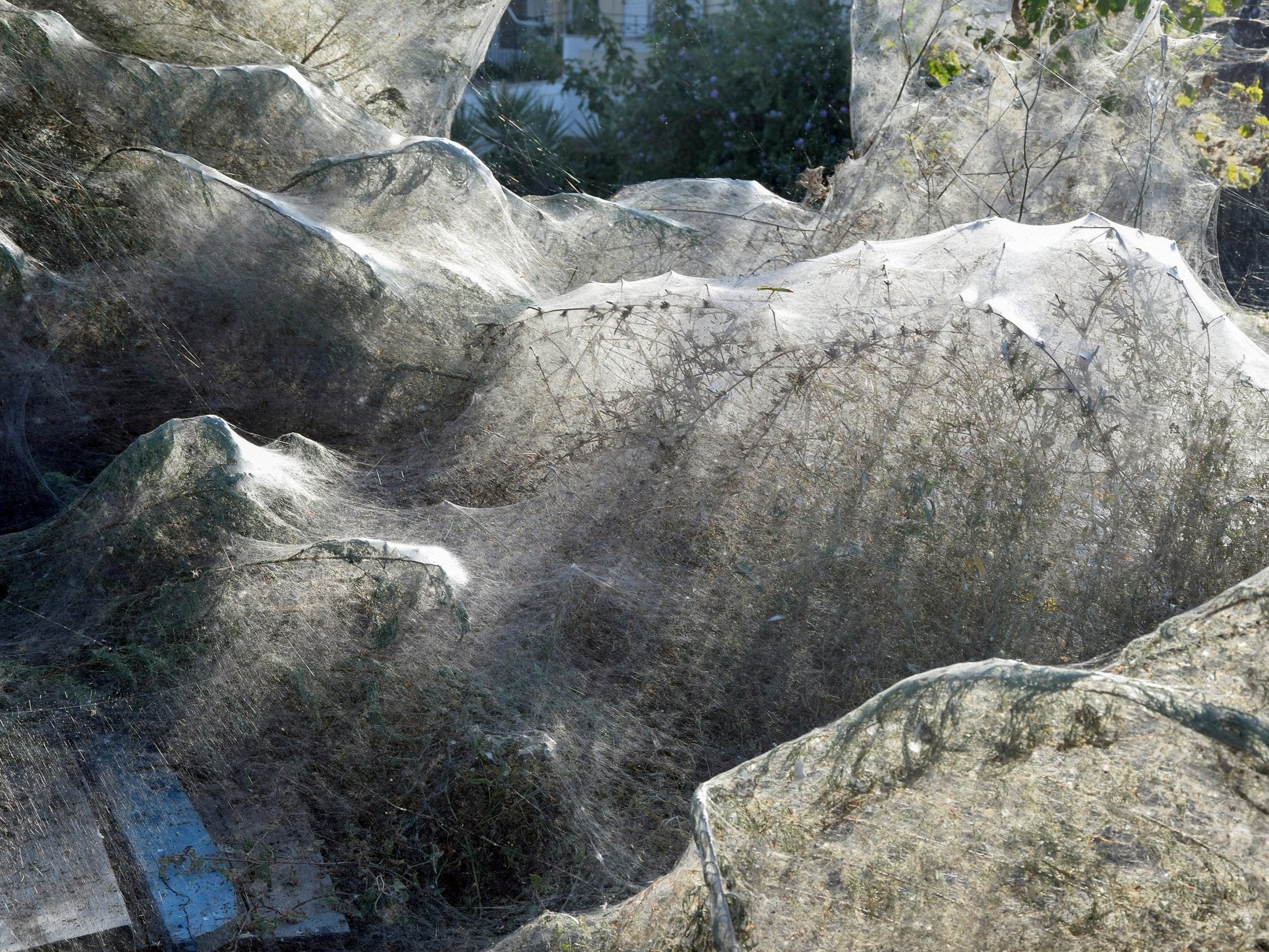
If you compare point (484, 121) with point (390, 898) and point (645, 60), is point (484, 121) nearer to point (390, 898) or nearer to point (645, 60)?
point (645, 60)

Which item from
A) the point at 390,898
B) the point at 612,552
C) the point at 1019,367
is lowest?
the point at 390,898

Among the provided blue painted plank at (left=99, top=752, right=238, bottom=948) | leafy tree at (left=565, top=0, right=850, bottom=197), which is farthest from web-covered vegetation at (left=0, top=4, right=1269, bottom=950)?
leafy tree at (left=565, top=0, right=850, bottom=197)

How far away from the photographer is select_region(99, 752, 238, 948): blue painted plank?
2689mm

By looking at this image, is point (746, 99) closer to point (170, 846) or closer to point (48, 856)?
point (170, 846)

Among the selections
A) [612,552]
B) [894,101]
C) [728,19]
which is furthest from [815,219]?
[728,19]

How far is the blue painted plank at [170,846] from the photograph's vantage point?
106 inches

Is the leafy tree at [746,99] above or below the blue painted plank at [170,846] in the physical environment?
above

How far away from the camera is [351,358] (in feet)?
15.1

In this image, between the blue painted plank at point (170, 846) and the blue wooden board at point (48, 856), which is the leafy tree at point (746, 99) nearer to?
the blue painted plank at point (170, 846)

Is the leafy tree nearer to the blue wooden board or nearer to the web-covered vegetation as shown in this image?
the web-covered vegetation

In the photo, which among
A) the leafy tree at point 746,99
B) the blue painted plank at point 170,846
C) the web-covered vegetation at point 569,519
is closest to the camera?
the web-covered vegetation at point 569,519

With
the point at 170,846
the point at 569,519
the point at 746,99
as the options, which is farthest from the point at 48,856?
the point at 746,99

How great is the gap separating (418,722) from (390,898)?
1.62 feet

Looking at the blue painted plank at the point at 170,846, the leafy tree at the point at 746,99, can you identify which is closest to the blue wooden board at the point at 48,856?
the blue painted plank at the point at 170,846
